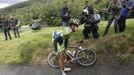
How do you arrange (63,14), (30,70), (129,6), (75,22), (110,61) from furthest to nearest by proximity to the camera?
(63,14) < (129,6) < (30,70) < (110,61) < (75,22)

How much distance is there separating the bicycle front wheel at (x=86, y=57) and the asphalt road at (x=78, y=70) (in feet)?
0.62

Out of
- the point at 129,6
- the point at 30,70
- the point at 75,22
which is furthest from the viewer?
the point at 129,6

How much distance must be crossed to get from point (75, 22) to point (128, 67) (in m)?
2.62

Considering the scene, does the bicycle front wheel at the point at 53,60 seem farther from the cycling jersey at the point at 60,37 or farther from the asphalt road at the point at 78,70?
the cycling jersey at the point at 60,37

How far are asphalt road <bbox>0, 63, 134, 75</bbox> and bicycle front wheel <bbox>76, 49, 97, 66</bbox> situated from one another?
0.19 metres

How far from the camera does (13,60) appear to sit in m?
14.9

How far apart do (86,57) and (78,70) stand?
0.61m

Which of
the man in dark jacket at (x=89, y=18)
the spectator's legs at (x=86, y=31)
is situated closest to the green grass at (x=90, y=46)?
the spectator's legs at (x=86, y=31)

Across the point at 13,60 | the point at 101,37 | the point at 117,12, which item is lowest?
the point at 13,60

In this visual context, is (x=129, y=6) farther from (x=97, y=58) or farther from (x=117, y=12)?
(x=97, y=58)

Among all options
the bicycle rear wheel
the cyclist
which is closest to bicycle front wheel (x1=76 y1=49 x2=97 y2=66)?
the cyclist

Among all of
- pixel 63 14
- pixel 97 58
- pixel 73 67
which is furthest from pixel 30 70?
pixel 63 14

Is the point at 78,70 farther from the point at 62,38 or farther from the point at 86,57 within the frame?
the point at 62,38

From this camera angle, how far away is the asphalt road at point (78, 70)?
11.3m
